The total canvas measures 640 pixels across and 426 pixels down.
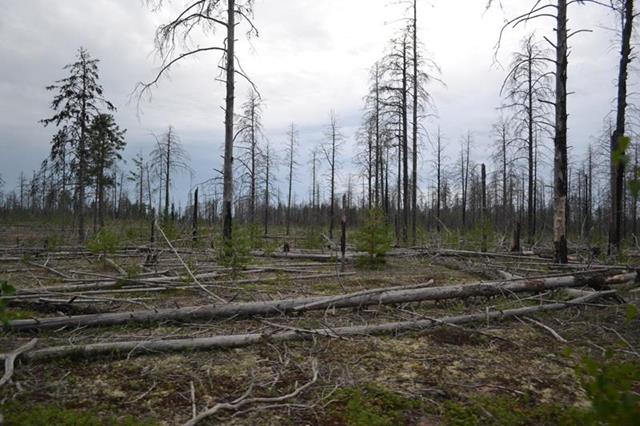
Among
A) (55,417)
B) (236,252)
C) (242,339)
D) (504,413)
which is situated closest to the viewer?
(55,417)

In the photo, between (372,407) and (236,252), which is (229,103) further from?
(372,407)

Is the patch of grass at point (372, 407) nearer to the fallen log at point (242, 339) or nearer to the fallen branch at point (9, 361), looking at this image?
the fallen log at point (242, 339)

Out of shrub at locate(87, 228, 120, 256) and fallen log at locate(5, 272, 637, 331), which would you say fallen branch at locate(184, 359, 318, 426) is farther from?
shrub at locate(87, 228, 120, 256)

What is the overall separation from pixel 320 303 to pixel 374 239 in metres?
5.30

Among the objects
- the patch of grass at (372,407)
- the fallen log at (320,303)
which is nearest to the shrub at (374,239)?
the fallen log at (320,303)

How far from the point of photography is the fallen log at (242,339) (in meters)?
3.58

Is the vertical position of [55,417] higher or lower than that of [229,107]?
lower

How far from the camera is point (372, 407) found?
112 inches

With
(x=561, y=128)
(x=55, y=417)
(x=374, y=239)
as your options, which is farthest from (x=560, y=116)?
(x=55, y=417)

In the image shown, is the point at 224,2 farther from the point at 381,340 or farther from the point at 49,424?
the point at 49,424

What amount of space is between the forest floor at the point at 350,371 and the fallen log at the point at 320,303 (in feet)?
0.33

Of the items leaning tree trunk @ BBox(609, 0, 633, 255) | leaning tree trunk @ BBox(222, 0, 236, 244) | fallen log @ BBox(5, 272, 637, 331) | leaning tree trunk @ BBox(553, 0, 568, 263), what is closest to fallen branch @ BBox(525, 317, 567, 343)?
fallen log @ BBox(5, 272, 637, 331)

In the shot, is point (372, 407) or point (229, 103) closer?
point (372, 407)

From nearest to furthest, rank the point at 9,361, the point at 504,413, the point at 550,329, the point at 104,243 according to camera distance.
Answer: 1. the point at 504,413
2. the point at 9,361
3. the point at 550,329
4. the point at 104,243
